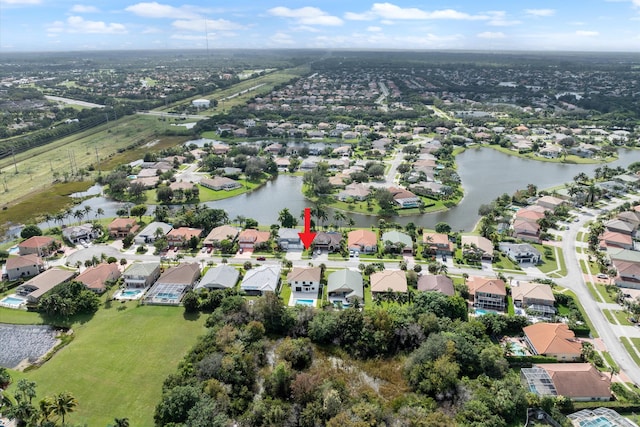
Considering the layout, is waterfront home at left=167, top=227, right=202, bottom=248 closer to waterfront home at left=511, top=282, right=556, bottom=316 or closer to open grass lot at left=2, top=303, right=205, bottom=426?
open grass lot at left=2, top=303, right=205, bottom=426

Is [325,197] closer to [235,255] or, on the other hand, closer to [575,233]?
[235,255]

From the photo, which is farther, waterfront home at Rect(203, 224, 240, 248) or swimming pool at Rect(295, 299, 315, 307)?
waterfront home at Rect(203, 224, 240, 248)

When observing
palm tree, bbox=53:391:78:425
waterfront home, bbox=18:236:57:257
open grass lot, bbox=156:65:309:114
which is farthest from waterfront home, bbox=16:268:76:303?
open grass lot, bbox=156:65:309:114

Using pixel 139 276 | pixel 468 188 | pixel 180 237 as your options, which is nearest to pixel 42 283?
pixel 139 276

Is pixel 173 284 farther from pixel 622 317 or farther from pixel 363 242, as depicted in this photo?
pixel 622 317

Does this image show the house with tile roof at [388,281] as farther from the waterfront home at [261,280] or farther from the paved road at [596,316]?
the paved road at [596,316]

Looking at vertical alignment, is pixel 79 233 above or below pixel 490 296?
above

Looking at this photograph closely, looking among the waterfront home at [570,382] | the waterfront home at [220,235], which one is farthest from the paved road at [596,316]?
the waterfront home at [220,235]

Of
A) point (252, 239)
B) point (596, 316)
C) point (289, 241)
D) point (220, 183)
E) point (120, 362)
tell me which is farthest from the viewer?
point (220, 183)
